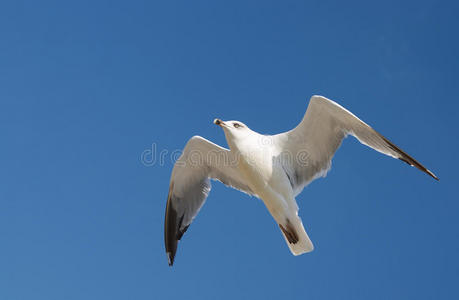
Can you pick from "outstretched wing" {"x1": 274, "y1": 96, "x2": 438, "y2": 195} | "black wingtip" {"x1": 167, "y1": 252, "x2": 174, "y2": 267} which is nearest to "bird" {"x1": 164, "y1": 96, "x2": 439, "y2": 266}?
"outstretched wing" {"x1": 274, "y1": 96, "x2": 438, "y2": 195}

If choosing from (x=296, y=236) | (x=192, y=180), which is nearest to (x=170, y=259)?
(x=192, y=180)

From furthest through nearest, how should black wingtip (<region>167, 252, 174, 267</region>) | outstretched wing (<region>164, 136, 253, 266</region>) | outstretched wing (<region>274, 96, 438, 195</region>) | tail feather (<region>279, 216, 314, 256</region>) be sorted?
1. black wingtip (<region>167, 252, 174, 267</region>)
2. outstretched wing (<region>164, 136, 253, 266</region>)
3. tail feather (<region>279, 216, 314, 256</region>)
4. outstretched wing (<region>274, 96, 438, 195</region>)

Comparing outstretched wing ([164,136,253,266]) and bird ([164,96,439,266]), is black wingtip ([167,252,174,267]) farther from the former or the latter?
bird ([164,96,439,266])

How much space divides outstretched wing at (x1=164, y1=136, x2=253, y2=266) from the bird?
0.01m

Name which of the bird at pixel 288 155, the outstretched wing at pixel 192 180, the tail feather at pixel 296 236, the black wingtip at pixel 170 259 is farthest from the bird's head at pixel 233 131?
the black wingtip at pixel 170 259

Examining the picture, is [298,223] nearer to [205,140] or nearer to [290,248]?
[290,248]

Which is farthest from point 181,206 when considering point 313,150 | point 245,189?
point 313,150

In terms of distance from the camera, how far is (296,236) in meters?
5.95

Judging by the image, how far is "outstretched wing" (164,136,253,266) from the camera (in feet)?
21.3

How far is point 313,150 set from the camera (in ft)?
20.4

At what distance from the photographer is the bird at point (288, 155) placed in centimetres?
585

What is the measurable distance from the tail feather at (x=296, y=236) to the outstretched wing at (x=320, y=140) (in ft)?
1.58

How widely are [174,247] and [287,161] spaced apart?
2.05 m

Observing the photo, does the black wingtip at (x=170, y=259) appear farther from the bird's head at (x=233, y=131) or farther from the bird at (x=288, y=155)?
the bird's head at (x=233, y=131)
